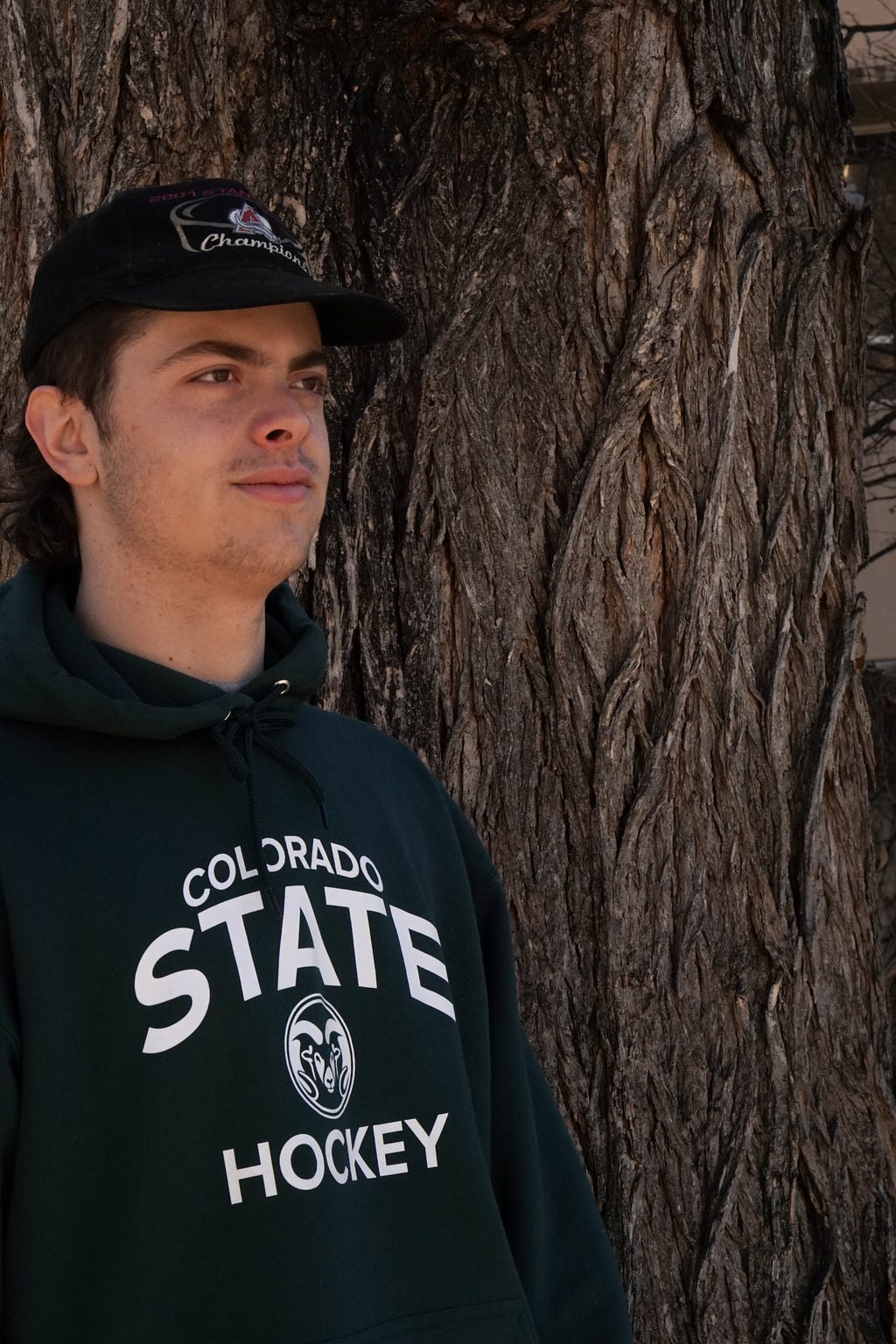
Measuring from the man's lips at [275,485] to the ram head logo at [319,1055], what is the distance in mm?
685

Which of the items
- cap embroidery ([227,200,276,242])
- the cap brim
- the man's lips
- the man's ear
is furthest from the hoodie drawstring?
cap embroidery ([227,200,276,242])

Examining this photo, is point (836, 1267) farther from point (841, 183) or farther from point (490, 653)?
point (841, 183)

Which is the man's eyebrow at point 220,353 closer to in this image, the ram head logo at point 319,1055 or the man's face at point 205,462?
the man's face at point 205,462

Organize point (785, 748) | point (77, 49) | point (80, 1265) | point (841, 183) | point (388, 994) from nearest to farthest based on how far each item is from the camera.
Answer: point (80, 1265)
point (388, 994)
point (77, 49)
point (785, 748)
point (841, 183)

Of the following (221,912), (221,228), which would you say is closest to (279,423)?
(221,228)

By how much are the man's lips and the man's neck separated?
0.15 m

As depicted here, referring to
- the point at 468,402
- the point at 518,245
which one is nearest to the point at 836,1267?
the point at 468,402

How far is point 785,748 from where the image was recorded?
2.87m

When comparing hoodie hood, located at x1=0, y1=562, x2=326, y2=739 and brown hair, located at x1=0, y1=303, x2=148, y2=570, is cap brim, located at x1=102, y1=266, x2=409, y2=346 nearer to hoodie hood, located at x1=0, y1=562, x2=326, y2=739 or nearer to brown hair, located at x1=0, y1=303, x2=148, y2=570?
brown hair, located at x1=0, y1=303, x2=148, y2=570

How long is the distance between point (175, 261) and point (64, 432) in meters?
0.30

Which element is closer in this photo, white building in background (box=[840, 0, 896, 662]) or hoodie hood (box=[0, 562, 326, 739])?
hoodie hood (box=[0, 562, 326, 739])

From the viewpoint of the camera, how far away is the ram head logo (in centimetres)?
191

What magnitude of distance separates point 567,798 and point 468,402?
0.75 meters

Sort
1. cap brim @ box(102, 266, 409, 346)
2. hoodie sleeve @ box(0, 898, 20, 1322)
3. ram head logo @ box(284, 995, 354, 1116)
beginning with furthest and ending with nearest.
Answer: cap brim @ box(102, 266, 409, 346) → ram head logo @ box(284, 995, 354, 1116) → hoodie sleeve @ box(0, 898, 20, 1322)
